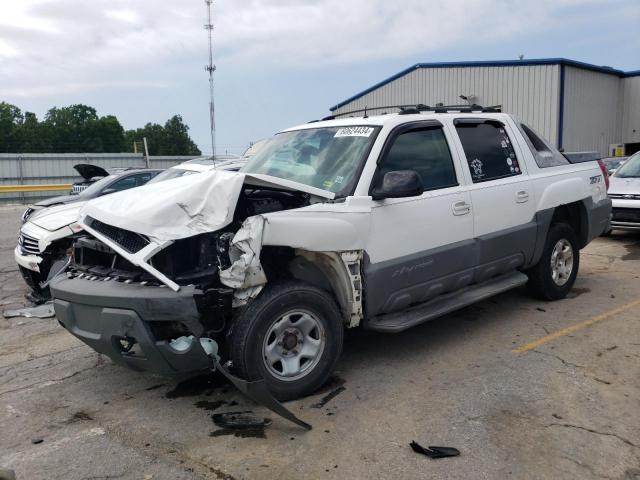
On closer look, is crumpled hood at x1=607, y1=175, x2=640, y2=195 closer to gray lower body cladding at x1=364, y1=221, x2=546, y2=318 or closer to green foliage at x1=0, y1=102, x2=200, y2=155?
gray lower body cladding at x1=364, y1=221, x2=546, y2=318

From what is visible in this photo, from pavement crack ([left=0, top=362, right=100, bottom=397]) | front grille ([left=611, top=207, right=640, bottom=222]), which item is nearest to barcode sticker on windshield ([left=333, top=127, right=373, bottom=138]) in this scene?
pavement crack ([left=0, top=362, right=100, bottom=397])

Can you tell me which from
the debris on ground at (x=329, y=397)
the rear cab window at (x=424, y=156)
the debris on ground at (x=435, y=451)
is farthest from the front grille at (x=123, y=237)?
the debris on ground at (x=435, y=451)

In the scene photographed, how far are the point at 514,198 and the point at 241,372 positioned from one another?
10.4 feet

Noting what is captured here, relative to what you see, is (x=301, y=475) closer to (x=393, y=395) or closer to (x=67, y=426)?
(x=393, y=395)

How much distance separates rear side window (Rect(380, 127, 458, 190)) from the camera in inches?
181

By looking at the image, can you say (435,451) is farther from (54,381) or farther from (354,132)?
(54,381)

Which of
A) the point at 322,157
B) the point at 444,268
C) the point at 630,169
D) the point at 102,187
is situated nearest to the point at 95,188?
the point at 102,187

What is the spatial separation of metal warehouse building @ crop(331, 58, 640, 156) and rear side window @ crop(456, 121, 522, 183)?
56.7ft

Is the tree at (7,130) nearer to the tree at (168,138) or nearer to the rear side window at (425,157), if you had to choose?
the tree at (168,138)

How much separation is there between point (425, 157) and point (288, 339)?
1978 millimetres

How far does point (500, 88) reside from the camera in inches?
917

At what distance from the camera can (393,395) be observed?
158 inches

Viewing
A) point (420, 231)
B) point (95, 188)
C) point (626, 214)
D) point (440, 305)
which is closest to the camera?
point (420, 231)

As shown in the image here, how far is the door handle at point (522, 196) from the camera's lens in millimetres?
5461
